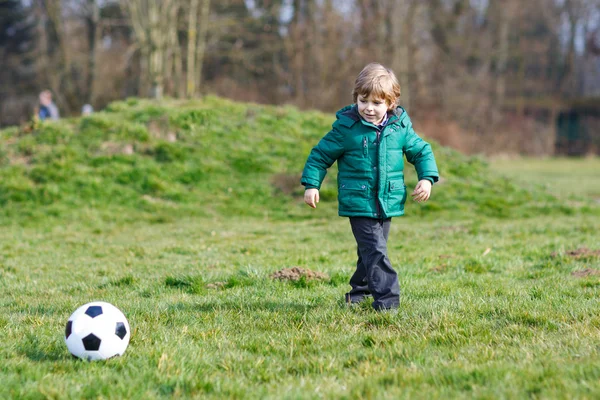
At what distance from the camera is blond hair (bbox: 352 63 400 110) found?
5254 millimetres

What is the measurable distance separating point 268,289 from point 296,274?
1.89 feet

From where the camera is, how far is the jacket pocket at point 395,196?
A: 5457 mm

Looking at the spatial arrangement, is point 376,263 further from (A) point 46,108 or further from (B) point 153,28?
(B) point 153,28

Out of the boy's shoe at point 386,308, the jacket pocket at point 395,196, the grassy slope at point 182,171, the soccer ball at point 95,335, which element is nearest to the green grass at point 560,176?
the grassy slope at point 182,171

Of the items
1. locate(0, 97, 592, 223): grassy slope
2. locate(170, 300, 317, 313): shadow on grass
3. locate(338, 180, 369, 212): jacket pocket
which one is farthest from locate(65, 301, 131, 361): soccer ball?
locate(0, 97, 592, 223): grassy slope

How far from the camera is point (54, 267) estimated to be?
8.79m

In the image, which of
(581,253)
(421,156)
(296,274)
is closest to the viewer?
(421,156)

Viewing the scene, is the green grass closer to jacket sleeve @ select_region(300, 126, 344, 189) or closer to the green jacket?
the green jacket

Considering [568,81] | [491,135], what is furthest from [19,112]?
[568,81]

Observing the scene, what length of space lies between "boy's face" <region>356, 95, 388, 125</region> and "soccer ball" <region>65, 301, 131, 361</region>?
2.54 meters

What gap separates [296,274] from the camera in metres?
7.10

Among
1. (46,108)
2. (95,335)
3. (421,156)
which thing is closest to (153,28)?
(46,108)

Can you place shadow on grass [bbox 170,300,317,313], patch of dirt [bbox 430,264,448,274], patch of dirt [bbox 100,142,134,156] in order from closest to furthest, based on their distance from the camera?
shadow on grass [bbox 170,300,317,313] → patch of dirt [bbox 430,264,448,274] → patch of dirt [bbox 100,142,134,156]

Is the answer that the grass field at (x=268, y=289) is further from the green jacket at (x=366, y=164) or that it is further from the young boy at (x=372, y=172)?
the green jacket at (x=366, y=164)
